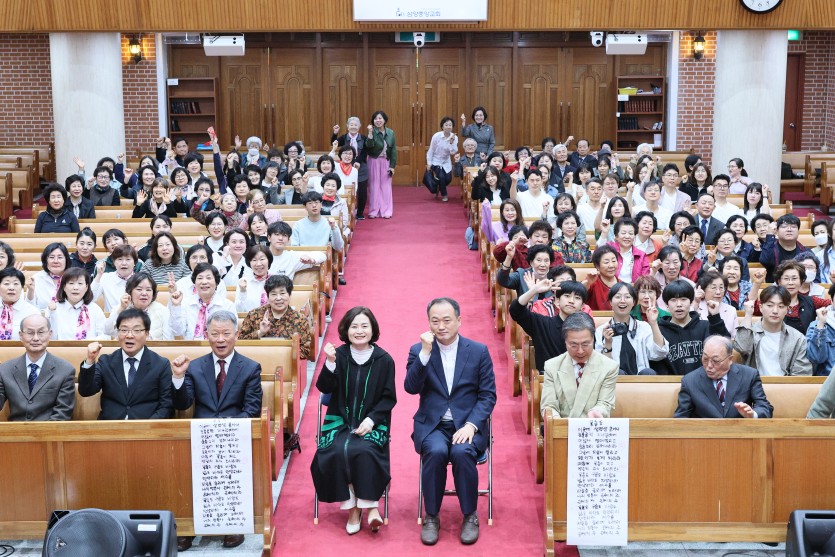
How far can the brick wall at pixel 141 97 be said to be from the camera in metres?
14.6

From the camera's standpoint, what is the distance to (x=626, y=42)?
45.8 feet

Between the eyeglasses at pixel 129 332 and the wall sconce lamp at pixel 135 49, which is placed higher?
the wall sconce lamp at pixel 135 49

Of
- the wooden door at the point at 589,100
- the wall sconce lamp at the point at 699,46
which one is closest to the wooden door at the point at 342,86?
the wooden door at the point at 589,100

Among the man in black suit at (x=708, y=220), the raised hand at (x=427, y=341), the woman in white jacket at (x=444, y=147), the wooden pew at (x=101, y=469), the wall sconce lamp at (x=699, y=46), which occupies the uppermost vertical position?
the wall sconce lamp at (x=699, y=46)

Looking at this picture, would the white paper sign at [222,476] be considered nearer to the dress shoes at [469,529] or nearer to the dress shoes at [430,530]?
the dress shoes at [430,530]

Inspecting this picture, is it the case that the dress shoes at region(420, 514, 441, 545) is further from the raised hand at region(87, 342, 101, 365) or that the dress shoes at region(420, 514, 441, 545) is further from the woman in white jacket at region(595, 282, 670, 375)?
the raised hand at region(87, 342, 101, 365)

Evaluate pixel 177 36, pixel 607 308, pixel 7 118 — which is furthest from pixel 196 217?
pixel 7 118

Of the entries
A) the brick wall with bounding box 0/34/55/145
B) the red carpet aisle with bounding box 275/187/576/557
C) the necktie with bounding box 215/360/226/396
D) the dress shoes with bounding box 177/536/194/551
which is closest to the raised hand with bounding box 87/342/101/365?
the necktie with bounding box 215/360/226/396

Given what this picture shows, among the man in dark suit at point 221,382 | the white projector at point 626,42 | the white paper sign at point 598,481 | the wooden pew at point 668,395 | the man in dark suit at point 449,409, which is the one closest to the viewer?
the white paper sign at point 598,481

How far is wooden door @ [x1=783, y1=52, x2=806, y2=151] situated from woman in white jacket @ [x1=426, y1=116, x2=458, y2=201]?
17.9ft

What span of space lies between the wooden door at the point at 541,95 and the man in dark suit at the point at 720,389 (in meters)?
9.92

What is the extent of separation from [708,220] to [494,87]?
6599 mm

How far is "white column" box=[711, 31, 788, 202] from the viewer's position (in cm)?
1121

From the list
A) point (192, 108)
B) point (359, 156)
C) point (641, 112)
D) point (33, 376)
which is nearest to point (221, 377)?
point (33, 376)
